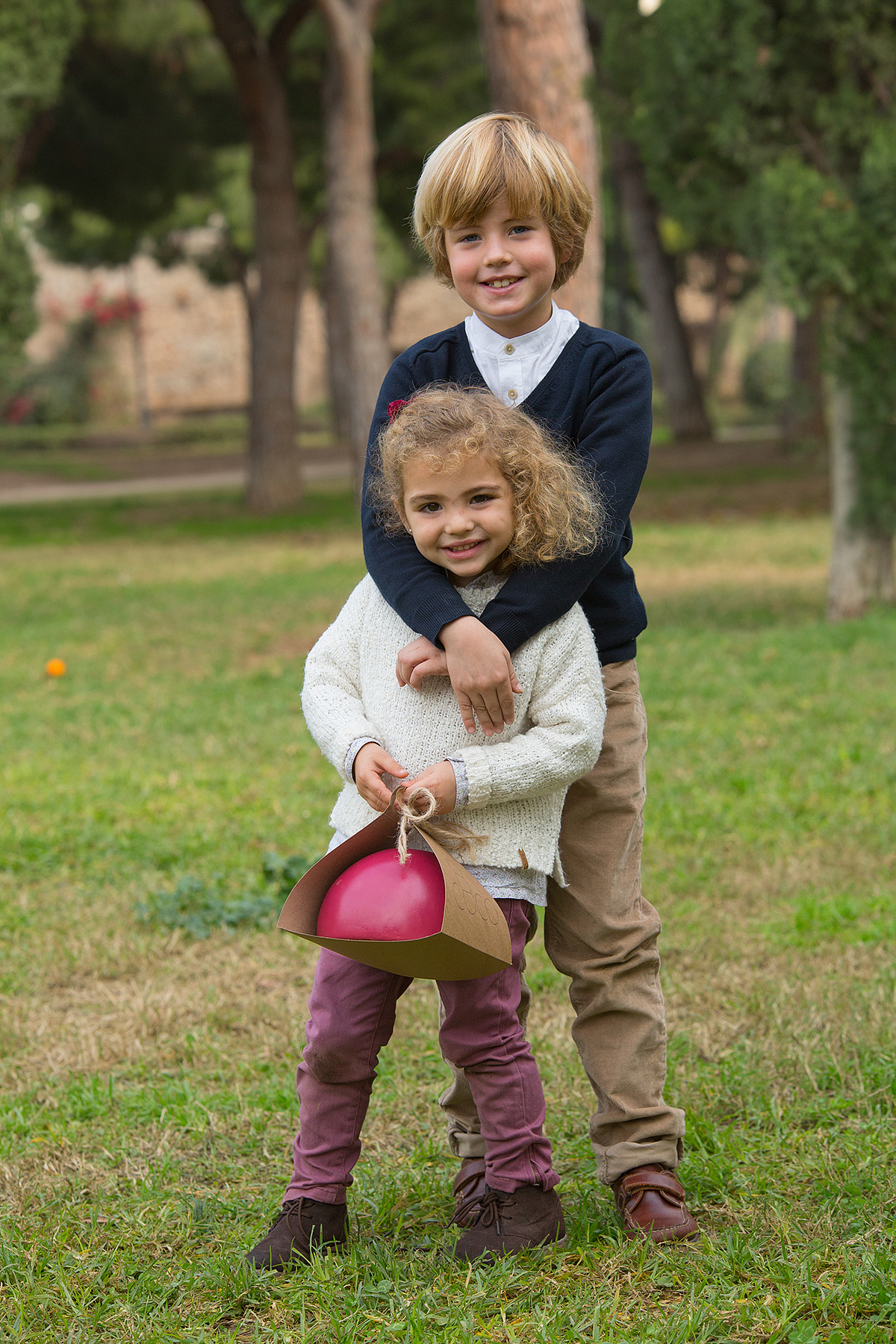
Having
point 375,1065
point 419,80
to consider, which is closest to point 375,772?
point 375,1065

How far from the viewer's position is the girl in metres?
2.13

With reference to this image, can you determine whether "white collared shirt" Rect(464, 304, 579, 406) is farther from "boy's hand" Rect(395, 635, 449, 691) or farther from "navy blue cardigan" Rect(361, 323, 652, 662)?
"boy's hand" Rect(395, 635, 449, 691)

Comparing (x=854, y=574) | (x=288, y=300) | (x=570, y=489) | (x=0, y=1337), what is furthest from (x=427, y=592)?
(x=288, y=300)

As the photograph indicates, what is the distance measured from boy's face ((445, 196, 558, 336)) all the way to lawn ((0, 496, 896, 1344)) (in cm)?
160

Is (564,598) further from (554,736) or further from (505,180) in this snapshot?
(505,180)

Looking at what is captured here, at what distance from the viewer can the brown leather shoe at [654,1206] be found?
2365 millimetres

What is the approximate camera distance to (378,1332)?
2.11 metres

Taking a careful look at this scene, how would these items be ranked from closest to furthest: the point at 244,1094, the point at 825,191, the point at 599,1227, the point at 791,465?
the point at 599,1227
the point at 244,1094
the point at 825,191
the point at 791,465

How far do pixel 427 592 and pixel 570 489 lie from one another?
0.28 meters

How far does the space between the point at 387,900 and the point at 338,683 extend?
A: 1.35 feet

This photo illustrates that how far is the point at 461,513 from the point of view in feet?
7.02

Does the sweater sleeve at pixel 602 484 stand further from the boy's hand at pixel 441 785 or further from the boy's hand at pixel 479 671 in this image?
the boy's hand at pixel 441 785

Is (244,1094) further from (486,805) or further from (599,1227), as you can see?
(486,805)

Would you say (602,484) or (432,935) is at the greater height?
(602,484)
